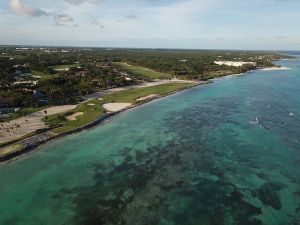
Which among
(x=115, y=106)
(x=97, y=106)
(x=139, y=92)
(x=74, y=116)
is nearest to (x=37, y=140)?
(x=74, y=116)

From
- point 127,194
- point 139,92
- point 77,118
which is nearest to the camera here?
Result: point 127,194

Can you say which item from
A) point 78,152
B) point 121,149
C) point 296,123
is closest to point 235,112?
point 296,123

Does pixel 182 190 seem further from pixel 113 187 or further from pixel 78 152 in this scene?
pixel 78 152

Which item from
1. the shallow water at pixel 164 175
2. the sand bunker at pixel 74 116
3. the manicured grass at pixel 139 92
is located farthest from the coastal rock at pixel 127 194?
the manicured grass at pixel 139 92

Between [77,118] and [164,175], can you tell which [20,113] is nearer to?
[77,118]

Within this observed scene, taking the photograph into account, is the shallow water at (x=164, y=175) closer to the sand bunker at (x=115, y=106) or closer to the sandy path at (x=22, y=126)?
the sandy path at (x=22, y=126)
